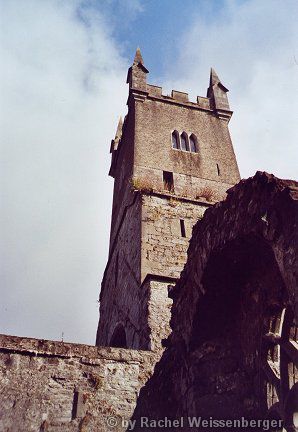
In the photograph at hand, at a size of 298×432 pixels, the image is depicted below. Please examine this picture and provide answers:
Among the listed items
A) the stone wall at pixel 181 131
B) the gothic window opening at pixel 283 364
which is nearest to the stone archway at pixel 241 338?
the gothic window opening at pixel 283 364

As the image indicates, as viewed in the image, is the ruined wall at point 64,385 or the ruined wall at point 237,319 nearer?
the ruined wall at point 237,319

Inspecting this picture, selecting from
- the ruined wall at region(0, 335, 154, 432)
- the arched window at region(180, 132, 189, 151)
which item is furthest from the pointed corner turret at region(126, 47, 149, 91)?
the ruined wall at region(0, 335, 154, 432)

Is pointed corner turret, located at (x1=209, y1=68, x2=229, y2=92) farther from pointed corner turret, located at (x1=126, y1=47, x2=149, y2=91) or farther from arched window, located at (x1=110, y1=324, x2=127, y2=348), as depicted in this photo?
arched window, located at (x1=110, y1=324, x2=127, y2=348)

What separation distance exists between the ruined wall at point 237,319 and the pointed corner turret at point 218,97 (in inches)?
507

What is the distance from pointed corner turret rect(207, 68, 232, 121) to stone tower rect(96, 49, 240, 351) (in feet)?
0.14

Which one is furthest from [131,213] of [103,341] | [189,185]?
[103,341]

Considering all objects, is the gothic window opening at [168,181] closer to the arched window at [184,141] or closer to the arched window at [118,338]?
the arched window at [184,141]

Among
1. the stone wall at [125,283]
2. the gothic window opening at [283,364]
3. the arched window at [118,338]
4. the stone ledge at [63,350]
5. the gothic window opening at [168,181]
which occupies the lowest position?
the gothic window opening at [283,364]

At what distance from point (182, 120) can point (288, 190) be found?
13.2 meters

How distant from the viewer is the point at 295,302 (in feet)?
9.25

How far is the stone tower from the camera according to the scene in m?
9.56

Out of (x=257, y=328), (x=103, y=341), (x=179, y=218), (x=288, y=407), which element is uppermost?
(x=179, y=218)

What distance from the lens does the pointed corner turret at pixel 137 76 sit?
16.5 m

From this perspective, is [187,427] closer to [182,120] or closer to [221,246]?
[221,246]
